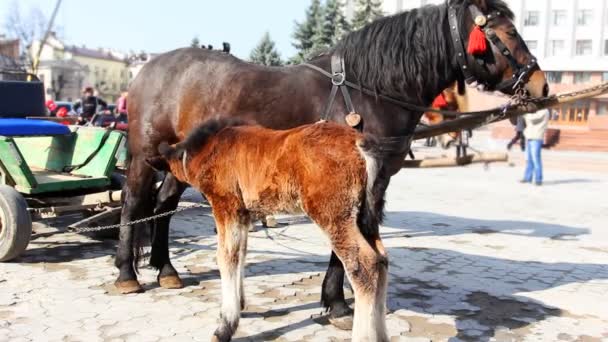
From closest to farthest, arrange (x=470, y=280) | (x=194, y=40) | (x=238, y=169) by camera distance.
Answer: (x=238, y=169)
(x=470, y=280)
(x=194, y=40)

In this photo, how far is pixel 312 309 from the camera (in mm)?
4602

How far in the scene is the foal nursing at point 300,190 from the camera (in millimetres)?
3291

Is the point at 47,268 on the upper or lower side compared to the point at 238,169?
lower

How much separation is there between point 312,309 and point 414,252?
7.94ft

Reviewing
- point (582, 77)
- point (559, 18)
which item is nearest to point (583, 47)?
point (582, 77)

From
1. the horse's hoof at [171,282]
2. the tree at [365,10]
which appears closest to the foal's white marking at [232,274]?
the horse's hoof at [171,282]

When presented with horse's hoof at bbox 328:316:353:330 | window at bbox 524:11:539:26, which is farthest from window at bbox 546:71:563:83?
horse's hoof at bbox 328:316:353:330

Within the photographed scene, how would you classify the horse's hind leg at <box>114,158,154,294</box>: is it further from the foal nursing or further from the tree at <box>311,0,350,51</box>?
the tree at <box>311,0,350,51</box>

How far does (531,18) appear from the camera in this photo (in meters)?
60.4

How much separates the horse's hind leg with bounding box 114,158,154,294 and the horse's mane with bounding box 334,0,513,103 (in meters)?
2.06

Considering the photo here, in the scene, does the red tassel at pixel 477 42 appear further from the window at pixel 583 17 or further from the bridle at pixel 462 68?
the window at pixel 583 17

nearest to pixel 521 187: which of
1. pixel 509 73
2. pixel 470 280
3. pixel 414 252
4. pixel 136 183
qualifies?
pixel 414 252

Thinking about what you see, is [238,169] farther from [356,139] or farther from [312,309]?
[312,309]

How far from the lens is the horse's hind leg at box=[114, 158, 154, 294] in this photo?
5.00m
